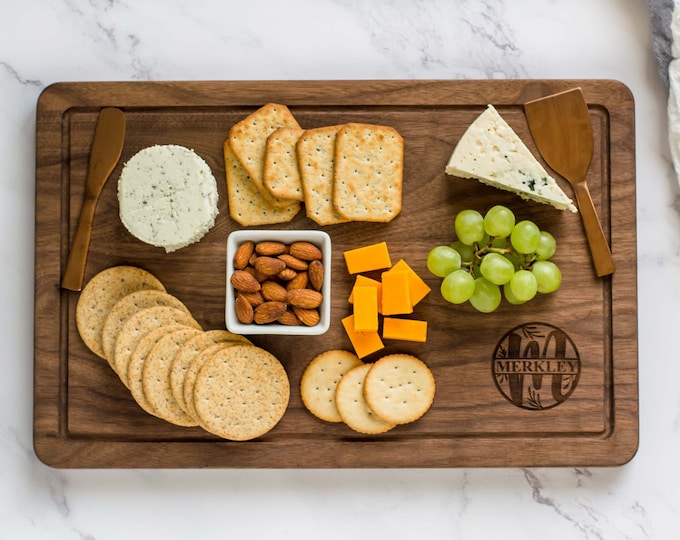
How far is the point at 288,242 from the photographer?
5.10 feet

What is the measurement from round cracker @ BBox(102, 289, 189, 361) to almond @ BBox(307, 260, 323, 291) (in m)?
0.34

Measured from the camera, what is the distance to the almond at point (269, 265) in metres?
1.51

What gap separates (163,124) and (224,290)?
0.42 m

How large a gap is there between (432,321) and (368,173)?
0.38 meters

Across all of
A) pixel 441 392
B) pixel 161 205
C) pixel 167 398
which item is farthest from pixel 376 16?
pixel 167 398

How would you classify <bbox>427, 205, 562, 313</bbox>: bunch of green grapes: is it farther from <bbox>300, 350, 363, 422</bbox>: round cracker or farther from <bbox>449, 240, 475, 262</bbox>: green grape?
<bbox>300, 350, 363, 422</bbox>: round cracker

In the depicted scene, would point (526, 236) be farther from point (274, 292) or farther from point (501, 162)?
point (274, 292)

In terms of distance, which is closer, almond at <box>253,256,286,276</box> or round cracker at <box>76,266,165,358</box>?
almond at <box>253,256,286,276</box>

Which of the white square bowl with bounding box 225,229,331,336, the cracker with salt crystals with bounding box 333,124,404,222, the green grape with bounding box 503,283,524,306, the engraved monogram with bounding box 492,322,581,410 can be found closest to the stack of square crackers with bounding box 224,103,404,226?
the cracker with salt crystals with bounding box 333,124,404,222

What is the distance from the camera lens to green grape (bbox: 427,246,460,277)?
5.13 feet

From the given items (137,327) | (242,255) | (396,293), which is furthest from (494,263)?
(137,327)

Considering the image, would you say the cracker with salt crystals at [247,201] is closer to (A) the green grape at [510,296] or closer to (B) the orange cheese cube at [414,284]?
(B) the orange cheese cube at [414,284]

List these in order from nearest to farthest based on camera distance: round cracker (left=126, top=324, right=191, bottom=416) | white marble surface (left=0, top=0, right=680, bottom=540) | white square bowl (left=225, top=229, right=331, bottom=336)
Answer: white square bowl (left=225, top=229, right=331, bottom=336)
round cracker (left=126, top=324, right=191, bottom=416)
white marble surface (left=0, top=0, right=680, bottom=540)

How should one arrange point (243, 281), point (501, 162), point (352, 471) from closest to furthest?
point (243, 281) < point (501, 162) < point (352, 471)
